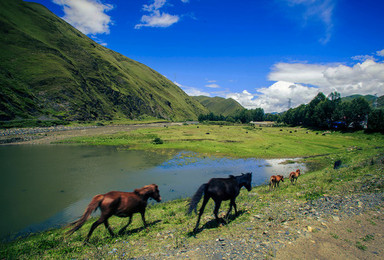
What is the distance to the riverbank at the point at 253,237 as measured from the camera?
7.44 metres

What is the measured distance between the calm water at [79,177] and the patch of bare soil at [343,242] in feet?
41.6

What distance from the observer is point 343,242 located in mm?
7832

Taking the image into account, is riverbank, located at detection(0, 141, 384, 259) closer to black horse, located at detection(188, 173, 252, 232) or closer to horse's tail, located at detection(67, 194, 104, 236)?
horse's tail, located at detection(67, 194, 104, 236)

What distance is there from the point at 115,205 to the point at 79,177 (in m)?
19.8

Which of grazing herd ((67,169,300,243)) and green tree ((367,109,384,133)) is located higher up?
green tree ((367,109,384,133))

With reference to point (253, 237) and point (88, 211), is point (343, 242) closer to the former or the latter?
point (253, 237)

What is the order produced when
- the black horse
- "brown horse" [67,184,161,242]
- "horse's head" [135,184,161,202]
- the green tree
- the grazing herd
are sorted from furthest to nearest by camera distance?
the green tree < "horse's head" [135,184,161,202] < the black horse < the grazing herd < "brown horse" [67,184,161,242]

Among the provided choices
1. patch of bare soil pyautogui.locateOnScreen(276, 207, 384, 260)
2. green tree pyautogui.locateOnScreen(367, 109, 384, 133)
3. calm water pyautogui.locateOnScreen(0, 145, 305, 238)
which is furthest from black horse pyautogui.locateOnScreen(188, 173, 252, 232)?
green tree pyautogui.locateOnScreen(367, 109, 384, 133)

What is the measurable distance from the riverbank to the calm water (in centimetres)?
476

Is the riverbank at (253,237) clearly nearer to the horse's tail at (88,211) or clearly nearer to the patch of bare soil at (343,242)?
the patch of bare soil at (343,242)

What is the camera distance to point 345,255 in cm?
701

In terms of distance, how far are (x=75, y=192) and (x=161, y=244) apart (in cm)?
1617

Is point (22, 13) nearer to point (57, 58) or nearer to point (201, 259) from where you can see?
point (57, 58)

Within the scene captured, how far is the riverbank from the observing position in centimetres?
744
